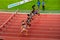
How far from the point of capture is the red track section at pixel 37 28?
10188 millimetres

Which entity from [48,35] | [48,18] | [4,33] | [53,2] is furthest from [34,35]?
[53,2]

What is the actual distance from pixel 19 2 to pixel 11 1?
63 centimetres

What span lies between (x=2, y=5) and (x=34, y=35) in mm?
6588

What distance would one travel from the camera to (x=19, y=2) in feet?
53.8

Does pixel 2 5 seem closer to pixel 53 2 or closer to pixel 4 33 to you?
pixel 53 2

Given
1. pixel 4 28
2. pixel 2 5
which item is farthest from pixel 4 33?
pixel 2 5

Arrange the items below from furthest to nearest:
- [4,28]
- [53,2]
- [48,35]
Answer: [53,2] → [4,28] → [48,35]

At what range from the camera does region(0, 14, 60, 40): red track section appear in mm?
10188

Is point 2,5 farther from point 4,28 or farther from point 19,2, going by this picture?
point 4,28

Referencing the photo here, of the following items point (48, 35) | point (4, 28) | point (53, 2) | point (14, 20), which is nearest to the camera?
point (48, 35)

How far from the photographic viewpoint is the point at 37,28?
1119 cm

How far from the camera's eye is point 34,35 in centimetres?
1038

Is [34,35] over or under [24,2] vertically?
under

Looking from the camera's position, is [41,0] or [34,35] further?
[41,0]
